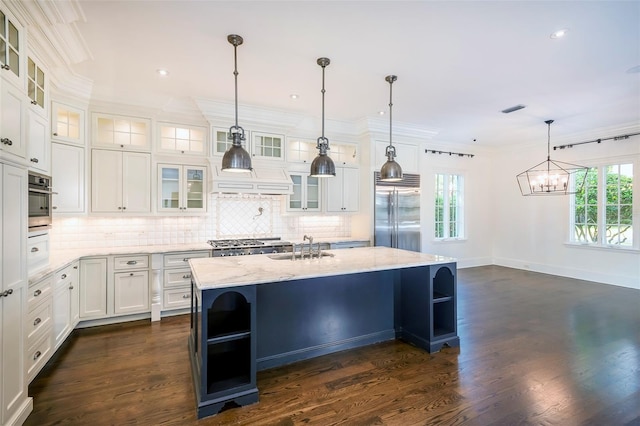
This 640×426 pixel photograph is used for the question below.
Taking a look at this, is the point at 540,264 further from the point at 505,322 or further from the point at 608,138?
the point at 505,322

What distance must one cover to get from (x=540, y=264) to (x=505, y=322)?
3.94m

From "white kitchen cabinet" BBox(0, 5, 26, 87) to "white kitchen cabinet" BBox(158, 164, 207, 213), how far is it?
217 centimetres

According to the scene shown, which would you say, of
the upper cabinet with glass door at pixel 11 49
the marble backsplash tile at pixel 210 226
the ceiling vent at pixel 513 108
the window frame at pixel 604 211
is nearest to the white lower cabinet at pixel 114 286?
the marble backsplash tile at pixel 210 226

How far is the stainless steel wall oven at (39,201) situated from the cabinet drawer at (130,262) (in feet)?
3.18

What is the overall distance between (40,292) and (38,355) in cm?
53

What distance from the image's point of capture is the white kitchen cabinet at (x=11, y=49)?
2.05m

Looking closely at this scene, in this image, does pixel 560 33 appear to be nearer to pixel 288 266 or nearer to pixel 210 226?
pixel 288 266

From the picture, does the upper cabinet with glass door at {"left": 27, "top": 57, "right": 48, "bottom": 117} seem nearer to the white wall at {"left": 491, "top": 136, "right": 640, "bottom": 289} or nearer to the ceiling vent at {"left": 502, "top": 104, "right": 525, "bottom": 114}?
the ceiling vent at {"left": 502, "top": 104, "right": 525, "bottom": 114}

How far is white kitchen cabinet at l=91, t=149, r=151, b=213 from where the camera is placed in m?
4.06

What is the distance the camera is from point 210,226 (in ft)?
16.2

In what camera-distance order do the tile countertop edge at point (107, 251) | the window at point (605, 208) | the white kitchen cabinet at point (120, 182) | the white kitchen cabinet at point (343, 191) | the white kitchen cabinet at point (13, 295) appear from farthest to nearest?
the window at point (605, 208) < the white kitchen cabinet at point (343, 191) < the white kitchen cabinet at point (120, 182) < the tile countertop edge at point (107, 251) < the white kitchen cabinet at point (13, 295)

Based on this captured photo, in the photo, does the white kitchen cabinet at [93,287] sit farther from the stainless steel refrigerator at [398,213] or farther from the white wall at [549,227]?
the white wall at [549,227]

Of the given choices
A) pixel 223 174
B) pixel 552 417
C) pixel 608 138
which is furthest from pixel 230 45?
pixel 608 138

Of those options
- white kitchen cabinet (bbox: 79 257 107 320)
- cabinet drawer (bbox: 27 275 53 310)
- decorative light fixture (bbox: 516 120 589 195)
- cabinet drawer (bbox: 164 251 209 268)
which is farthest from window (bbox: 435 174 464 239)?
cabinet drawer (bbox: 27 275 53 310)
